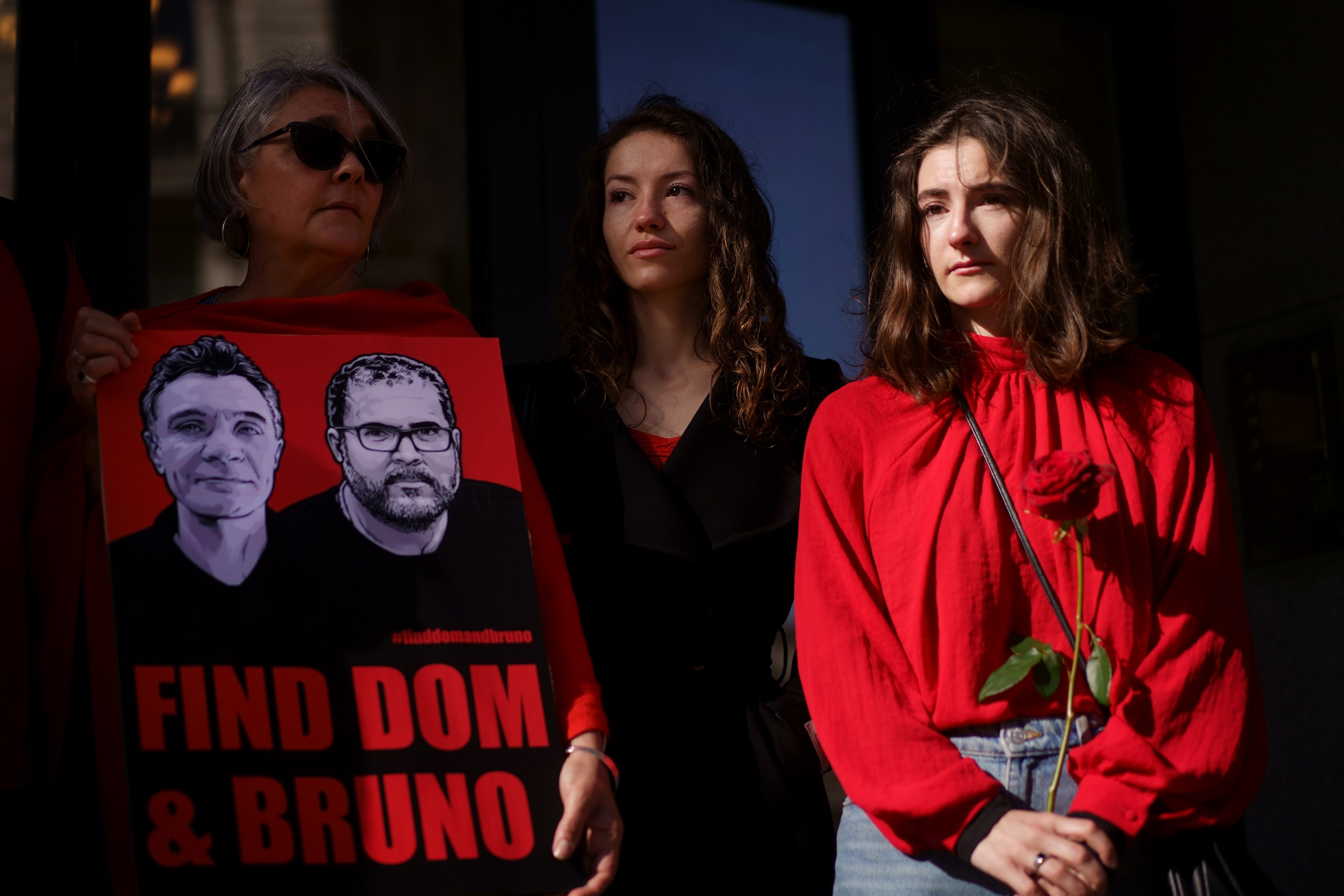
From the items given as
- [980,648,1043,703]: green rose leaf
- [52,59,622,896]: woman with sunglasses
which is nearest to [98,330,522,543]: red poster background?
[52,59,622,896]: woman with sunglasses

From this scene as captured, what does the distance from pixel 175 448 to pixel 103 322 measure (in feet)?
0.78

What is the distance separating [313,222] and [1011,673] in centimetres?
140

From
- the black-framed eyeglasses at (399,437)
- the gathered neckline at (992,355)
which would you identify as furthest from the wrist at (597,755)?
the gathered neckline at (992,355)

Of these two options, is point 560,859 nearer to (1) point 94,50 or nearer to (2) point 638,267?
(2) point 638,267

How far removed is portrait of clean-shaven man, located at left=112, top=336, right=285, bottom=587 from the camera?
1.84 m

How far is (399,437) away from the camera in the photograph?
202cm

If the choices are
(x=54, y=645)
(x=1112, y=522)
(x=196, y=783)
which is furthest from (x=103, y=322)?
(x=1112, y=522)

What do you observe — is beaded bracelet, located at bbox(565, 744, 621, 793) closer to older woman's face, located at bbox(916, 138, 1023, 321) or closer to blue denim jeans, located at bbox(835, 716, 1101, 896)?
blue denim jeans, located at bbox(835, 716, 1101, 896)

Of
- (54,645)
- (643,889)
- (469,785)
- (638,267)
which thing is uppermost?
(638,267)

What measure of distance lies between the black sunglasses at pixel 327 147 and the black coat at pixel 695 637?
0.55 metres

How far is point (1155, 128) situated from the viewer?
14.2ft

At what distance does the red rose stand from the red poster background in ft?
2.56

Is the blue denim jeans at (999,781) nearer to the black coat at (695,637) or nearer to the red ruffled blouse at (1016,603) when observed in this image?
the red ruffled blouse at (1016,603)

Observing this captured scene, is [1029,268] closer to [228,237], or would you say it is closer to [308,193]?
[308,193]
